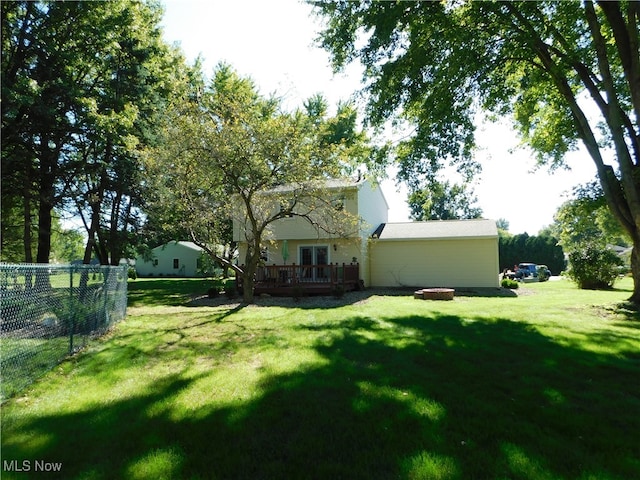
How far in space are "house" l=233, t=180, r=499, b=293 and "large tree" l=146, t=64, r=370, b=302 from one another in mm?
3847

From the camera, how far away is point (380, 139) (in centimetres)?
1352

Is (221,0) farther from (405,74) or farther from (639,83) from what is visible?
(639,83)

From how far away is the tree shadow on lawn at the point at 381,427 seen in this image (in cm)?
268

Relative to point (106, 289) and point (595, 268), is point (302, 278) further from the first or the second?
point (595, 268)

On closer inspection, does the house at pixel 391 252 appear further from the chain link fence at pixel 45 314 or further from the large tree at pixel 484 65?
the chain link fence at pixel 45 314

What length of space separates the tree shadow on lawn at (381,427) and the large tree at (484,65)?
26.6 ft

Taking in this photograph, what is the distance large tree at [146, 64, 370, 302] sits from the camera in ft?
35.9

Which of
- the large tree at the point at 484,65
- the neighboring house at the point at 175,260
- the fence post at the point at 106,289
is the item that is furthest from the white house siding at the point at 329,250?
the neighboring house at the point at 175,260

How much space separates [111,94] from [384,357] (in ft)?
52.8

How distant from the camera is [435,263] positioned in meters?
18.8

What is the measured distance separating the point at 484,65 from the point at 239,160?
26.3 ft

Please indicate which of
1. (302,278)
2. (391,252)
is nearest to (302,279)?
(302,278)

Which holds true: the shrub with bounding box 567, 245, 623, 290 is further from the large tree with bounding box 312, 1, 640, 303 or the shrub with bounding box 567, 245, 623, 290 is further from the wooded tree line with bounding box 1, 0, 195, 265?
the wooded tree line with bounding box 1, 0, 195, 265

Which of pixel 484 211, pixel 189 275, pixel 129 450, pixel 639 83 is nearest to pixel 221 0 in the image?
pixel 129 450
